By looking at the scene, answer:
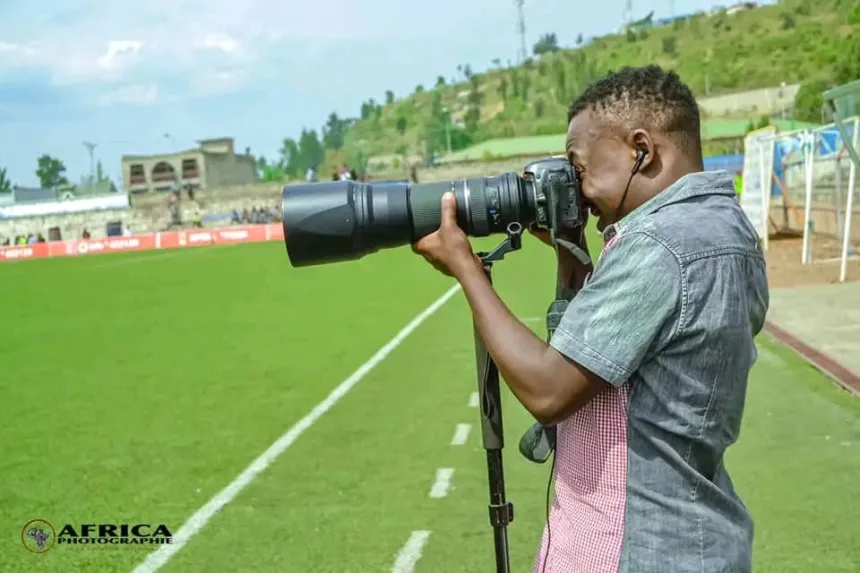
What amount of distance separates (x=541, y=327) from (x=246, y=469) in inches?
246

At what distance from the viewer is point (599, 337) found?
77.2 inches

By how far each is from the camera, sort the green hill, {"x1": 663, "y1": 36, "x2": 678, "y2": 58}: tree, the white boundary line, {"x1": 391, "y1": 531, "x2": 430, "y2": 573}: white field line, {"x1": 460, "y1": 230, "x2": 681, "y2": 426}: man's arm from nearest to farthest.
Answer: {"x1": 460, "y1": 230, "x2": 681, "y2": 426}: man's arm < {"x1": 391, "y1": 531, "x2": 430, "y2": 573}: white field line < the white boundary line < the green hill < {"x1": 663, "y1": 36, "x2": 678, "y2": 58}: tree

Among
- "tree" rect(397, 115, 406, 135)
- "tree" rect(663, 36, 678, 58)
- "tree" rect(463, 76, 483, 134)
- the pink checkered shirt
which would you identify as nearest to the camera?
the pink checkered shirt

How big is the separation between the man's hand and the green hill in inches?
3200

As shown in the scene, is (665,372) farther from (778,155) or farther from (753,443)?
(778,155)

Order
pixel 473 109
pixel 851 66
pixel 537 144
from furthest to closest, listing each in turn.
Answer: pixel 473 109
pixel 537 144
pixel 851 66

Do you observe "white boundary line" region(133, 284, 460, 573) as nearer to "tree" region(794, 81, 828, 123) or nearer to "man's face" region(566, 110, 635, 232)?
"man's face" region(566, 110, 635, 232)

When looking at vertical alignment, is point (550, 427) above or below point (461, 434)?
above

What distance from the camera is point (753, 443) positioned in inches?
272

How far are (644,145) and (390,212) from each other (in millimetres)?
611

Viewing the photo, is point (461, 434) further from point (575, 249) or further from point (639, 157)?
point (639, 157)

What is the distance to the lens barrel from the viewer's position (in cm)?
238

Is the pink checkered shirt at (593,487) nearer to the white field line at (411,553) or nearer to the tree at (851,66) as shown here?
the white field line at (411,553)

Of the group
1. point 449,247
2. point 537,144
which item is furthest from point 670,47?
point 449,247
